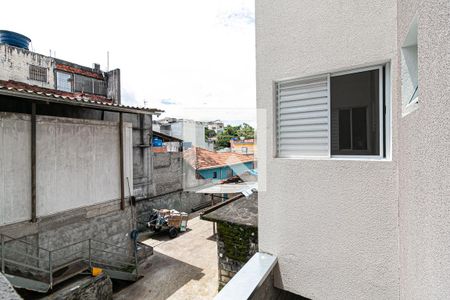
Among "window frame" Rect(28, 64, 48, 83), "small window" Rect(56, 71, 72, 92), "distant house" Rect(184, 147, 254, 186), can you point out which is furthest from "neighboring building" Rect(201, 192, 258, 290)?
"small window" Rect(56, 71, 72, 92)

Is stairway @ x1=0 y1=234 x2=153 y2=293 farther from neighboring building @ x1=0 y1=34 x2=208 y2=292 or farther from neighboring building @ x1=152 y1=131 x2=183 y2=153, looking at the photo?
neighboring building @ x1=152 y1=131 x2=183 y2=153

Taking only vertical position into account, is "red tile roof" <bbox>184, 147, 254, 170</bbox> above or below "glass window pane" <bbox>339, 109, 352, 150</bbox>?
below

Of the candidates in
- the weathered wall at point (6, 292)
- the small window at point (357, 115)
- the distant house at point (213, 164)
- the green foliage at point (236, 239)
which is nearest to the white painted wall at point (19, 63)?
the distant house at point (213, 164)

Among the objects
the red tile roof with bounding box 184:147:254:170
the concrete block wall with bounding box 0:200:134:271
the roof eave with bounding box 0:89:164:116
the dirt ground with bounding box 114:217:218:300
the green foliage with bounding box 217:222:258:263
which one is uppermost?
the roof eave with bounding box 0:89:164:116

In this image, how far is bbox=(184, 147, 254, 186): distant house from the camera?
2055 centimetres

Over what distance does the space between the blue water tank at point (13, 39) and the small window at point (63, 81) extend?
2.48m

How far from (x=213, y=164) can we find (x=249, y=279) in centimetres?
1989

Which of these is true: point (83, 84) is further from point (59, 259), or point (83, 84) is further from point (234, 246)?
point (234, 246)

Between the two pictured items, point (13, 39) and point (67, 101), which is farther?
point (13, 39)

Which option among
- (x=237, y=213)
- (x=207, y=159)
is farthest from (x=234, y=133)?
(x=237, y=213)

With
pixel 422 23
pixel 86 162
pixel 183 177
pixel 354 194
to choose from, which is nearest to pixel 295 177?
pixel 354 194

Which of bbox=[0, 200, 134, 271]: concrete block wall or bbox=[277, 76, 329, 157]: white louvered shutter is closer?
bbox=[277, 76, 329, 157]: white louvered shutter

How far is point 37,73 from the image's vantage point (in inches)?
623

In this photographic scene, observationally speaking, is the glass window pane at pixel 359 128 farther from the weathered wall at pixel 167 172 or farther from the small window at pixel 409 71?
the weathered wall at pixel 167 172
